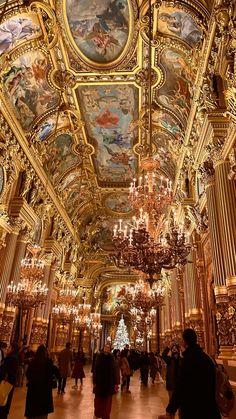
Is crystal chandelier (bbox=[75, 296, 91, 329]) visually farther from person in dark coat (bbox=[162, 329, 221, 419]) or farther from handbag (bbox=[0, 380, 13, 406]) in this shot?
person in dark coat (bbox=[162, 329, 221, 419])

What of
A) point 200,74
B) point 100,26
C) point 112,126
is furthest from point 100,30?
point 112,126

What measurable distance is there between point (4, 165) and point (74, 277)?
1284cm

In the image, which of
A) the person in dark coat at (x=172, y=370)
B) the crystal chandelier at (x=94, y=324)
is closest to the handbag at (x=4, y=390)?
the person in dark coat at (x=172, y=370)

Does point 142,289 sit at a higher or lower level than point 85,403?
higher

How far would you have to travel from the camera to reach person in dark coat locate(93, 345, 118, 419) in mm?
4723

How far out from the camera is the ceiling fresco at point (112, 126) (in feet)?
40.5

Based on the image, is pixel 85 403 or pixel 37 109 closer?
pixel 85 403

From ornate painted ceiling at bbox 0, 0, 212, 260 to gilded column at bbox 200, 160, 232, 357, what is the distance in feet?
10.3

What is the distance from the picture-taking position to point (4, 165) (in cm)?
1077

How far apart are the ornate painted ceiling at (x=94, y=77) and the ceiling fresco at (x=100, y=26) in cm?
3

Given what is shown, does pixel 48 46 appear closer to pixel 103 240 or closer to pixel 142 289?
pixel 142 289

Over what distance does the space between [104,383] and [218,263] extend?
3741 mm

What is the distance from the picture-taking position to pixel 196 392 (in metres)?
2.46

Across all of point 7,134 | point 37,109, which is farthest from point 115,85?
point 7,134
